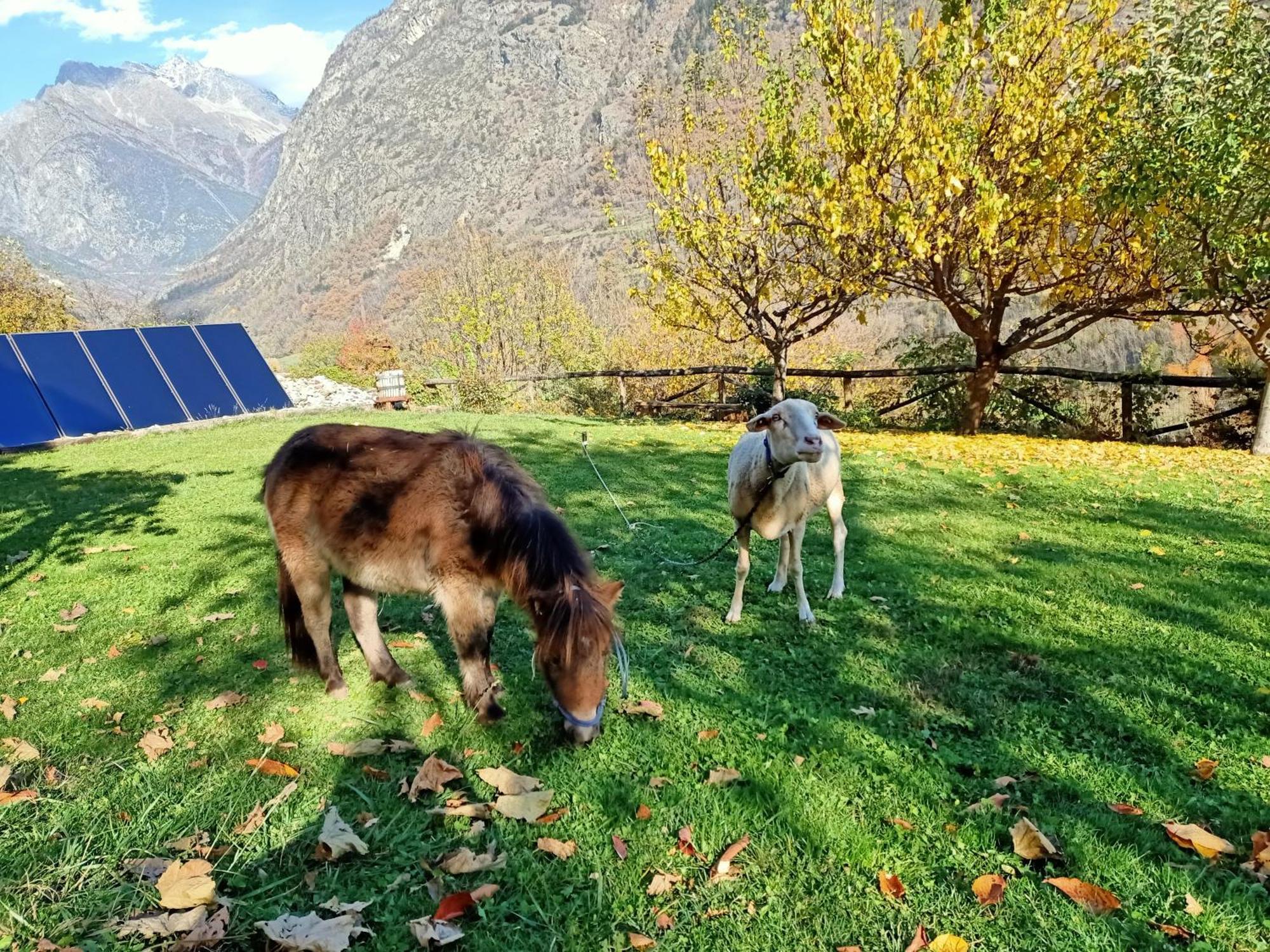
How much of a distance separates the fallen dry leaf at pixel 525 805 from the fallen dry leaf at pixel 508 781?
0.03 m

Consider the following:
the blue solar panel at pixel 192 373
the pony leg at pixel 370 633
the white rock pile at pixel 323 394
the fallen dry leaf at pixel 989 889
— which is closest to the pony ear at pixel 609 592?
the pony leg at pixel 370 633

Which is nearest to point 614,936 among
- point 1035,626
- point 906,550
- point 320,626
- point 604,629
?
point 604,629

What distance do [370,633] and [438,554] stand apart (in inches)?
43.1

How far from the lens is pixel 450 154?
13712cm

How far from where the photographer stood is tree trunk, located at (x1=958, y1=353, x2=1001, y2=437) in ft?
45.9

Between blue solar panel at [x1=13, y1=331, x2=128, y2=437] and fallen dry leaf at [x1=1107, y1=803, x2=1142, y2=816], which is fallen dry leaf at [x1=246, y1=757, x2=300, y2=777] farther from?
blue solar panel at [x1=13, y1=331, x2=128, y2=437]

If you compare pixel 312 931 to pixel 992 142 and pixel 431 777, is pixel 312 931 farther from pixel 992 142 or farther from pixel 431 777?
pixel 992 142

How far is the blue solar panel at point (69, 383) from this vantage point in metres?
15.8

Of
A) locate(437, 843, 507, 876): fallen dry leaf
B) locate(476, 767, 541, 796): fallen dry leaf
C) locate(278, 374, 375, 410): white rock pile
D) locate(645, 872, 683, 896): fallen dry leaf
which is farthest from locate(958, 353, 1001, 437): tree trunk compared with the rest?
locate(278, 374, 375, 410): white rock pile

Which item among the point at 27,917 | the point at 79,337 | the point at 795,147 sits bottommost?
the point at 27,917

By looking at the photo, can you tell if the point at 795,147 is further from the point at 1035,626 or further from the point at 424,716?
the point at 424,716

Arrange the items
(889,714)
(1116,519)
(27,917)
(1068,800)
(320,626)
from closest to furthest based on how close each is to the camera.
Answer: (27,917), (1068,800), (889,714), (320,626), (1116,519)

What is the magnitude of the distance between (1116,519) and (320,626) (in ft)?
26.8

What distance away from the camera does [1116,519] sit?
742 centimetres
